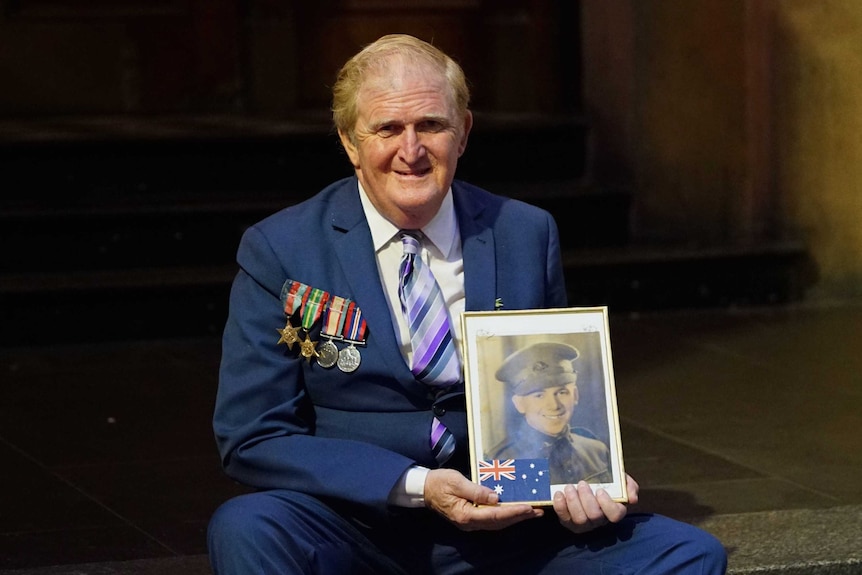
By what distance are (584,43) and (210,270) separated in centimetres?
236

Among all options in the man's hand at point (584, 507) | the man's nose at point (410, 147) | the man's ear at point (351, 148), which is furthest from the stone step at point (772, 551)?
the man's nose at point (410, 147)

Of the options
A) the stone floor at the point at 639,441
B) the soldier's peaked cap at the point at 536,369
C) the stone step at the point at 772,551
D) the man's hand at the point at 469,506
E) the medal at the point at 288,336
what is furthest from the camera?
the stone floor at the point at 639,441

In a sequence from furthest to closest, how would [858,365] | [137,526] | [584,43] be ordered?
[584,43], [858,365], [137,526]

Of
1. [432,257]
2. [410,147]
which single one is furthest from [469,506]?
[410,147]

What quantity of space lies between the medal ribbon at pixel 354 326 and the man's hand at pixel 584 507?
0.52 metres

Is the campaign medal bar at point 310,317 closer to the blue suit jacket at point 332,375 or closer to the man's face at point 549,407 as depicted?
the blue suit jacket at point 332,375

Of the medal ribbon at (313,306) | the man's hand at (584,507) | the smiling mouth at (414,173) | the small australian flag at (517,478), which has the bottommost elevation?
the man's hand at (584,507)

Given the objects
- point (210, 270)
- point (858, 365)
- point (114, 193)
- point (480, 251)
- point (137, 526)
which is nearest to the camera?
point (480, 251)

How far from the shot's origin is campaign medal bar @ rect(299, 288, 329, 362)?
3365mm

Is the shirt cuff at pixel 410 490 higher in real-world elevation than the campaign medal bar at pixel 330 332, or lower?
lower

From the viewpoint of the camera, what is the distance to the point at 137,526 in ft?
15.0

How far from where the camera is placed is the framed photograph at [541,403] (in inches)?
126

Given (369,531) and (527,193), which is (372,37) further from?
(369,531)

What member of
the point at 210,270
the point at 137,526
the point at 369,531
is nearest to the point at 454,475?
the point at 369,531
